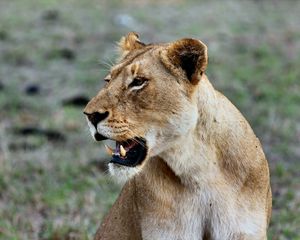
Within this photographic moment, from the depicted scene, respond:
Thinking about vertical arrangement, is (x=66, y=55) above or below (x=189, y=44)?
below

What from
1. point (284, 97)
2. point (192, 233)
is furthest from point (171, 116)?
point (284, 97)

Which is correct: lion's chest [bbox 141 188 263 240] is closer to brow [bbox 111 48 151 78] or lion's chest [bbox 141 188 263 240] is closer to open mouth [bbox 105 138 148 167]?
open mouth [bbox 105 138 148 167]

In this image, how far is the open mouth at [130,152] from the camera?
3.32 m

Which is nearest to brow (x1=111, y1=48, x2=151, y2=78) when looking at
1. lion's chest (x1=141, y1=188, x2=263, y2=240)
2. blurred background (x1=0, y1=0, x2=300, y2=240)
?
lion's chest (x1=141, y1=188, x2=263, y2=240)

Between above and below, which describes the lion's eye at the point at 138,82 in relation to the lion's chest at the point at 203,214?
above

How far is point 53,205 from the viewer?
5645mm

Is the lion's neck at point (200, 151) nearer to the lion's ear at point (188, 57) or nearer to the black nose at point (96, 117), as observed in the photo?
the lion's ear at point (188, 57)

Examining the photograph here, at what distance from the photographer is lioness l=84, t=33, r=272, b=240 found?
10.8 ft

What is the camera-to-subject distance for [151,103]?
3311mm

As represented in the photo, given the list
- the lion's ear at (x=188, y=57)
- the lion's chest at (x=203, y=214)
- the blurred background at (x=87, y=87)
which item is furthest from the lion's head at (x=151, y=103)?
the blurred background at (x=87, y=87)

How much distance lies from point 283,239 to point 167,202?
1.67 metres

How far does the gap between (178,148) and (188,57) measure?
380 mm

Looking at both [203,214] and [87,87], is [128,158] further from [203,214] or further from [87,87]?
[87,87]

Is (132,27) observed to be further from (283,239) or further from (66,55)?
(283,239)
